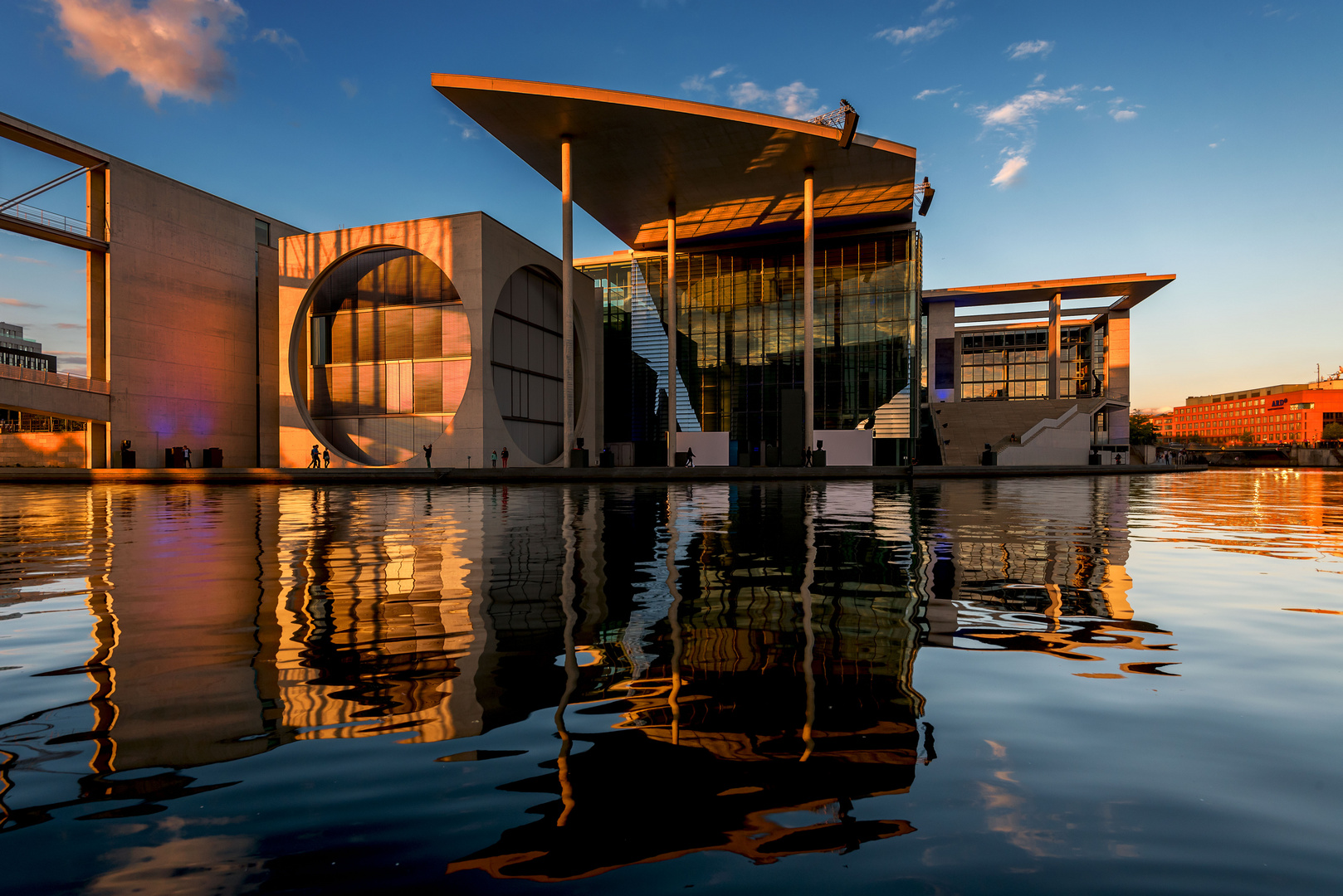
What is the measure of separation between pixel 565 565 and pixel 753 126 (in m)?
28.1

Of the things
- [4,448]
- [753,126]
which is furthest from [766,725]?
[4,448]

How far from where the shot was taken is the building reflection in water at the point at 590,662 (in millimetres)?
1889

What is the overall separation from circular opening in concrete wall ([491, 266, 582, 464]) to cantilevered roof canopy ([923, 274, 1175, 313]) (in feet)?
104

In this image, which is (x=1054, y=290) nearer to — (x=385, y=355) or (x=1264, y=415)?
(x=385, y=355)

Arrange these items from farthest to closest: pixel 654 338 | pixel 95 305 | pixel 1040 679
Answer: pixel 654 338
pixel 95 305
pixel 1040 679

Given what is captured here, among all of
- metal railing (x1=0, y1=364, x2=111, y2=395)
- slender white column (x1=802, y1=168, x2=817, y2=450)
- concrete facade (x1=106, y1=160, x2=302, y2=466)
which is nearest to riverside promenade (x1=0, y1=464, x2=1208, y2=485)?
metal railing (x1=0, y1=364, x2=111, y2=395)

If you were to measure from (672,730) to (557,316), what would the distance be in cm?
4262

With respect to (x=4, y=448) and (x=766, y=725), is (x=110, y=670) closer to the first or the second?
(x=766, y=725)

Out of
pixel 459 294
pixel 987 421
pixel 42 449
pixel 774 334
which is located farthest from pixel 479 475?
pixel 987 421

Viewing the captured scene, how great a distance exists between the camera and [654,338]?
1742 inches

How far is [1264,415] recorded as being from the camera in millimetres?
154250

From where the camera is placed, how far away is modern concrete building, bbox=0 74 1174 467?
106ft

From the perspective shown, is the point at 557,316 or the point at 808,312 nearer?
the point at 808,312

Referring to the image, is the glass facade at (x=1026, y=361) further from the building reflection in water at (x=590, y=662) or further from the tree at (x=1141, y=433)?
the building reflection in water at (x=590, y=662)
